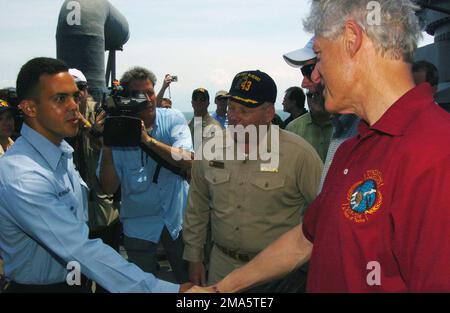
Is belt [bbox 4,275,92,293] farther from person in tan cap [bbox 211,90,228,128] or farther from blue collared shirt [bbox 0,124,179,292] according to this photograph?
person in tan cap [bbox 211,90,228,128]

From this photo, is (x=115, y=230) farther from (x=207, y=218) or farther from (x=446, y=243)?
(x=446, y=243)

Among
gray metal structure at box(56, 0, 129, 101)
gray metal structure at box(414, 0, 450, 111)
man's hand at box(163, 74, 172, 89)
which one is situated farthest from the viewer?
gray metal structure at box(56, 0, 129, 101)

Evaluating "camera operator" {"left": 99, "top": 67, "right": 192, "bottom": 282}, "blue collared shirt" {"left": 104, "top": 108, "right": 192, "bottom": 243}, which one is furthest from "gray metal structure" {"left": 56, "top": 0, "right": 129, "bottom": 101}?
"blue collared shirt" {"left": 104, "top": 108, "right": 192, "bottom": 243}

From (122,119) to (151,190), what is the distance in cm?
81

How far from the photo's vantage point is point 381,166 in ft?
4.75

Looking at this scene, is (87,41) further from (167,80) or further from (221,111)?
(221,111)

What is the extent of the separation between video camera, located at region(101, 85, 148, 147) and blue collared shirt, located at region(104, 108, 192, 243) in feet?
1.48

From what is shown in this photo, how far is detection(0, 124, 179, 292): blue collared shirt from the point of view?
225cm

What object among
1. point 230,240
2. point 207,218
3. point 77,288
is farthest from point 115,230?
point 77,288

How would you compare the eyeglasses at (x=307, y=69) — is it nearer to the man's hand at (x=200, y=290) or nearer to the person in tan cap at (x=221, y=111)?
the man's hand at (x=200, y=290)

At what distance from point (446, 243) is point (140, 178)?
131 inches

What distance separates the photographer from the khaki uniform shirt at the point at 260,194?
3.18 metres

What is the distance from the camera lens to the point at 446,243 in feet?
4.08

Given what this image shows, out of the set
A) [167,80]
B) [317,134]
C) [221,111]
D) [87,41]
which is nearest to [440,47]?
[317,134]
